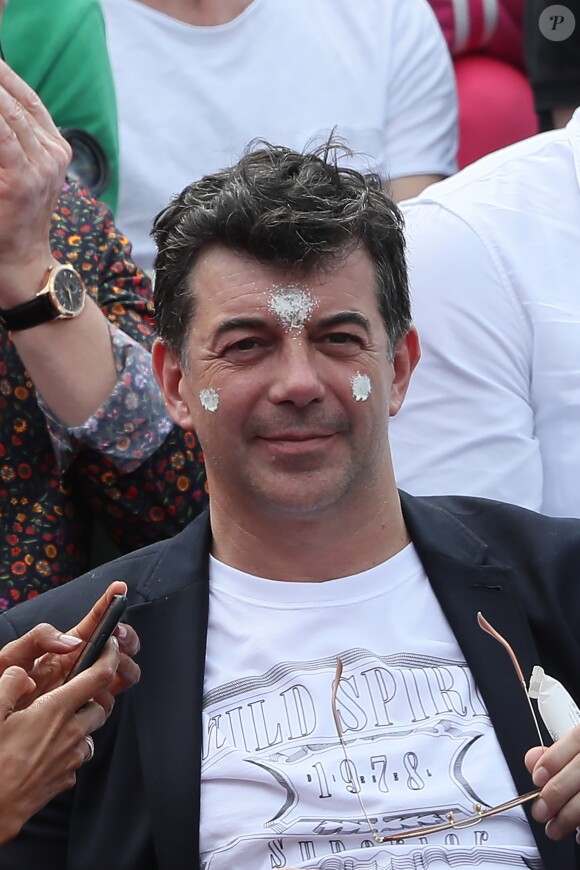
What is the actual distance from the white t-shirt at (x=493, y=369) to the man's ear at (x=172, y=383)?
45cm

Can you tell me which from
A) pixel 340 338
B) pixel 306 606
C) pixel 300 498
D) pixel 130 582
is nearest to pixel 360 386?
pixel 340 338

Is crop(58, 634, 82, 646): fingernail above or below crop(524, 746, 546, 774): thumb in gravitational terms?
above

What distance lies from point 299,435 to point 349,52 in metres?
1.67

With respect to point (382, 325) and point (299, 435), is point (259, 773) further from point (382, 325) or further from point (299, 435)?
point (382, 325)

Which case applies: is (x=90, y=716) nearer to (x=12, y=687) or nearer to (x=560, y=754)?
(x=12, y=687)

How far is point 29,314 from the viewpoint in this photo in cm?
250

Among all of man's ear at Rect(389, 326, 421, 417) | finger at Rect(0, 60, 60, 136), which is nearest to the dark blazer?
man's ear at Rect(389, 326, 421, 417)

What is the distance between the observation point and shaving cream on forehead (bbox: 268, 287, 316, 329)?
2.12 m

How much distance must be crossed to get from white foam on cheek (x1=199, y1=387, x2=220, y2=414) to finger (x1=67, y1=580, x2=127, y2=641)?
0.35 meters

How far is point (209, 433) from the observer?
217 cm

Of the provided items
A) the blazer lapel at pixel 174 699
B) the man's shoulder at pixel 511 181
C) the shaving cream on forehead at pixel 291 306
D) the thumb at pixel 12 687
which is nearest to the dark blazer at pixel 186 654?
the blazer lapel at pixel 174 699

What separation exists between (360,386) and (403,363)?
0.20 metres

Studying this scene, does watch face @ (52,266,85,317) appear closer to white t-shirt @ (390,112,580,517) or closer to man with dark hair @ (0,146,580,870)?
man with dark hair @ (0,146,580,870)

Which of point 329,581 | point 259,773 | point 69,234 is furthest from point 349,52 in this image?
point 259,773
